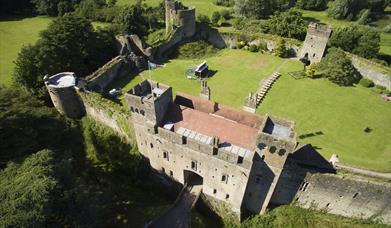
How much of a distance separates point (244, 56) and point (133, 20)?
3172 centimetres

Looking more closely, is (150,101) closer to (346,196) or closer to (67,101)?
(67,101)

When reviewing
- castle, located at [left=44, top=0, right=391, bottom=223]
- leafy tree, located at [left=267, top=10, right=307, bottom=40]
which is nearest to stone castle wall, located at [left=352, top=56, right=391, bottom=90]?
leafy tree, located at [left=267, top=10, right=307, bottom=40]

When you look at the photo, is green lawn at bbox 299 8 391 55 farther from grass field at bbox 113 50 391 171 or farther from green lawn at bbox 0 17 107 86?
green lawn at bbox 0 17 107 86

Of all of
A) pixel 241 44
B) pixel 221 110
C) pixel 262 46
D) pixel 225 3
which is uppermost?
pixel 221 110

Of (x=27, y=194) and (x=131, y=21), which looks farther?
(x=131, y=21)

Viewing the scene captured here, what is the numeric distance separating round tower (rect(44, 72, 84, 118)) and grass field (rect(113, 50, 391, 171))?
10.1 metres

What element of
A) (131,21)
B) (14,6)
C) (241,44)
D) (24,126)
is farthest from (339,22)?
(14,6)

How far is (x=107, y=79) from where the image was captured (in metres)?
48.2

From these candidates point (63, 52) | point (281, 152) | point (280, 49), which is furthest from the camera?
point (280, 49)

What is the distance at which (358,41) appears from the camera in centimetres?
5672

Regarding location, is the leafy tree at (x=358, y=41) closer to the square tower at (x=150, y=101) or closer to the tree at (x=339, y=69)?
the tree at (x=339, y=69)

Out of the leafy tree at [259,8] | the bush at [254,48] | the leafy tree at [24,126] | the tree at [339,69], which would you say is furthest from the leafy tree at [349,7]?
the leafy tree at [24,126]

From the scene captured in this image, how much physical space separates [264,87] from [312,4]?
6694 cm

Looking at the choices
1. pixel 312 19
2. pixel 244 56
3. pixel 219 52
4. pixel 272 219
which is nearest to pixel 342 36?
pixel 244 56
